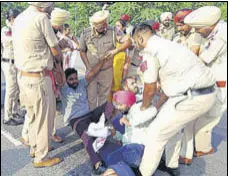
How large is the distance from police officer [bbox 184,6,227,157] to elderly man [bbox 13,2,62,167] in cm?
104

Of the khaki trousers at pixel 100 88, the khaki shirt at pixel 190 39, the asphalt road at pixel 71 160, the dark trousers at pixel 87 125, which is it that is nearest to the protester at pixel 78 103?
the dark trousers at pixel 87 125

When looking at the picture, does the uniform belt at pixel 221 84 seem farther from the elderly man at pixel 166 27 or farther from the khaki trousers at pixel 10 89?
the khaki trousers at pixel 10 89

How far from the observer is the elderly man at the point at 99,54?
2.72 meters

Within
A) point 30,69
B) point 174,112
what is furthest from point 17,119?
point 174,112

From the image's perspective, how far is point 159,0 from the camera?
5.86 feet

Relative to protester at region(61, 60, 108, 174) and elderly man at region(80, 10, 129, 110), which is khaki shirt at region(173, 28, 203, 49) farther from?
protester at region(61, 60, 108, 174)

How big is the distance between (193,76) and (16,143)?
2010 mm

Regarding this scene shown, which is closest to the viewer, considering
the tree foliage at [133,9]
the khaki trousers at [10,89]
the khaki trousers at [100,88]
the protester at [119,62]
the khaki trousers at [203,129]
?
the tree foliage at [133,9]

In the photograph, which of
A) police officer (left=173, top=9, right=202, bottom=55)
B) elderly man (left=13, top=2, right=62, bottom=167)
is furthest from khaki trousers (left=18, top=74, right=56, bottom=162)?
police officer (left=173, top=9, right=202, bottom=55)

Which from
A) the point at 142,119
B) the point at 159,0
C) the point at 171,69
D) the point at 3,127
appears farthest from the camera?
the point at 3,127

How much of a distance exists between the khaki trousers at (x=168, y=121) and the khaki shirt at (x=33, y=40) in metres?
0.97

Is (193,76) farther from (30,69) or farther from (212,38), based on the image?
(30,69)

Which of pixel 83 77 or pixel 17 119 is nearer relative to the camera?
pixel 83 77

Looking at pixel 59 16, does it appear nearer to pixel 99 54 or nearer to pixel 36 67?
pixel 36 67
